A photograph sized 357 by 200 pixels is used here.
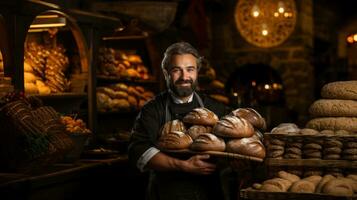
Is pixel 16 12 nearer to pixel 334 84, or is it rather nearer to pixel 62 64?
pixel 62 64

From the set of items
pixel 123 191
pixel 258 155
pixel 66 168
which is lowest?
pixel 123 191

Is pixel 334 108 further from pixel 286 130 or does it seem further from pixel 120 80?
pixel 120 80

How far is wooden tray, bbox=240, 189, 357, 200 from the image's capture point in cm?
262

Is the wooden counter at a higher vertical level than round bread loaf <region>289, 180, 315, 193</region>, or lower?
lower

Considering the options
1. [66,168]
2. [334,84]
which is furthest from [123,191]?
[334,84]

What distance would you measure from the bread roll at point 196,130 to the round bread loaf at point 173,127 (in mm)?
60

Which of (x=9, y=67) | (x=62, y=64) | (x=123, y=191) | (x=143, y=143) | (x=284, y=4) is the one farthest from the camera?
(x=284, y=4)

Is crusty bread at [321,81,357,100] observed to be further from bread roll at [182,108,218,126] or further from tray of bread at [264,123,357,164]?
bread roll at [182,108,218,126]

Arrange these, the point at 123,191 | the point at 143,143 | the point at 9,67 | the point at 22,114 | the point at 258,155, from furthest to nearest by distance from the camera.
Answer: the point at 123,191, the point at 9,67, the point at 22,114, the point at 143,143, the point at 258,155

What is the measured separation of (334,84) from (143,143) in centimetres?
106

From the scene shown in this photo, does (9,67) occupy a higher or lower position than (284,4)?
lower

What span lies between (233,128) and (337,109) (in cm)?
56

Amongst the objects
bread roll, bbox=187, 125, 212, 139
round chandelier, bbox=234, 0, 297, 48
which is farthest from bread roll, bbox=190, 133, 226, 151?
round chandelier, bbox=234, 0, 297, 48

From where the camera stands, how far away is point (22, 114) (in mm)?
3920
